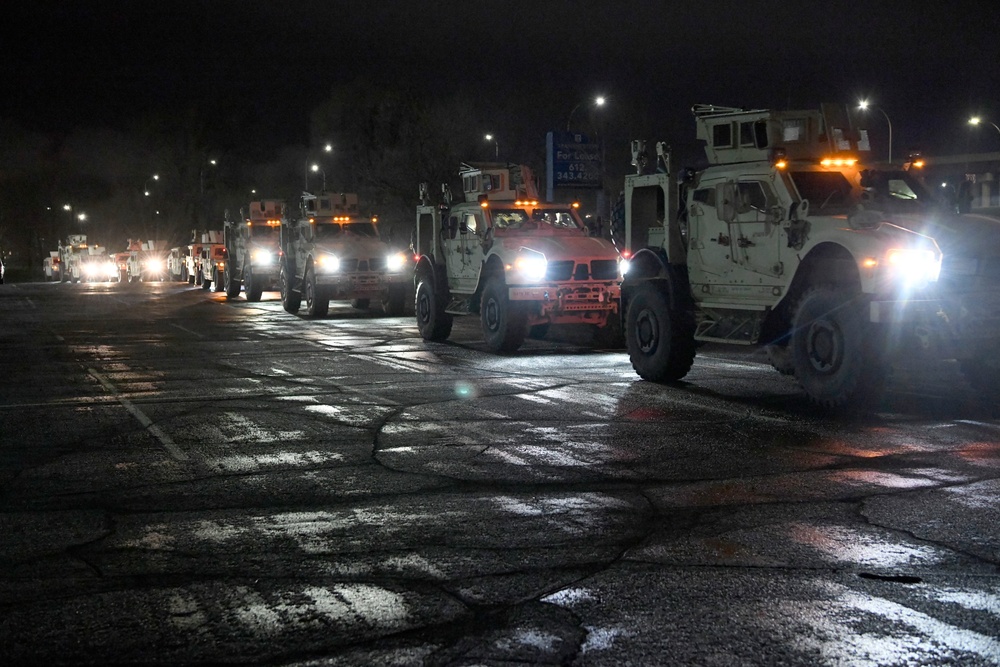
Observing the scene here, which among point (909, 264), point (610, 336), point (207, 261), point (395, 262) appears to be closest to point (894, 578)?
point (909, 264)

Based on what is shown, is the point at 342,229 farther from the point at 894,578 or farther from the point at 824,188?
the point at 894,578

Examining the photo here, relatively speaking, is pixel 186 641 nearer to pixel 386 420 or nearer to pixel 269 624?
pixel 269 624

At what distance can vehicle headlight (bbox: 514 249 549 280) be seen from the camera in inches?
717

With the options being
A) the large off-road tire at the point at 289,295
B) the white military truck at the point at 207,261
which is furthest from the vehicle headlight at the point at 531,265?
the white military truck at the point at 207,261

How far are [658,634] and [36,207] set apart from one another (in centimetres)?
11941

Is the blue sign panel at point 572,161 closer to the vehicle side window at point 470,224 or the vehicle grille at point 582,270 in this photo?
the vehicle side window at point 470,224

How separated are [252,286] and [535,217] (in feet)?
60.0

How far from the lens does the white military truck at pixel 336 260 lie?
28438mm

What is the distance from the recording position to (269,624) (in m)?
5.11

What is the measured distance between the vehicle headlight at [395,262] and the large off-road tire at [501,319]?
1011cm

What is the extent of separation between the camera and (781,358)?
13219 mm

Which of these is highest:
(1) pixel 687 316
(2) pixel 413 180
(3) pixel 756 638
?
(2) pixel 413 180

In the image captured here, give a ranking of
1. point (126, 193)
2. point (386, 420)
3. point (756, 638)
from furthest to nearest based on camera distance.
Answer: point (126, 193), point (386, 420), point (756, 638)

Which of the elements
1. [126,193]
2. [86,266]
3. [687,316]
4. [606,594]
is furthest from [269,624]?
[126,193]
